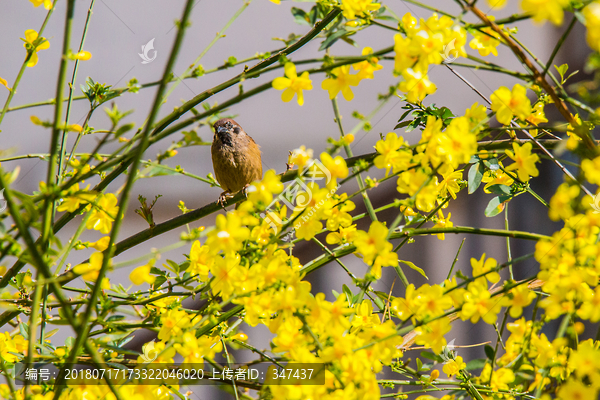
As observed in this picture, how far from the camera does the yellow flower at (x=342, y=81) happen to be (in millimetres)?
547

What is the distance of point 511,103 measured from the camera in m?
0.53

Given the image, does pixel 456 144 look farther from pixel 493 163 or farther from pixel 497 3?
pixel 493 163

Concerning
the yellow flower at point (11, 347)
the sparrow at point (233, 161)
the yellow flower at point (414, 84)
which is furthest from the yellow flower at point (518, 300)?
the sparrow at point (233, 161)

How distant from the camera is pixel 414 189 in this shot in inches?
21.6

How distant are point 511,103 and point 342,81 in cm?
19

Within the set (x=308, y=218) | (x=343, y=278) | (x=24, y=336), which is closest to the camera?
(x=308, y=218)

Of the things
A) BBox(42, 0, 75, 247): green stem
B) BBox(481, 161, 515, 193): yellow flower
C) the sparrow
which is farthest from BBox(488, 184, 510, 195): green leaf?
the sparrow

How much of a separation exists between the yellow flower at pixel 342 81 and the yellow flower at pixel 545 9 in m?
0.19

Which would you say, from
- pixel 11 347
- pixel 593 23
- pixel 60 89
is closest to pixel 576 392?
pixel 593 23

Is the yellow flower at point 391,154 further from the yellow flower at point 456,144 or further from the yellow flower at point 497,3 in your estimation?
the yellow flower at point 497,3

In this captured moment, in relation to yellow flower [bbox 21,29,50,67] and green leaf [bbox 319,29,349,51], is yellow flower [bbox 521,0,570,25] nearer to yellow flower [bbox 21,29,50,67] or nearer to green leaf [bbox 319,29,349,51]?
green leaf [bbox 319,29,349,51]

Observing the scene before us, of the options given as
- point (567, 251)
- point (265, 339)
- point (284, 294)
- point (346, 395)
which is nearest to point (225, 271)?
point (284, 294)

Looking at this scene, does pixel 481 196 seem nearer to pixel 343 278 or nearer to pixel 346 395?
pixel 343 278

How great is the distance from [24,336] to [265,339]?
141 cm
